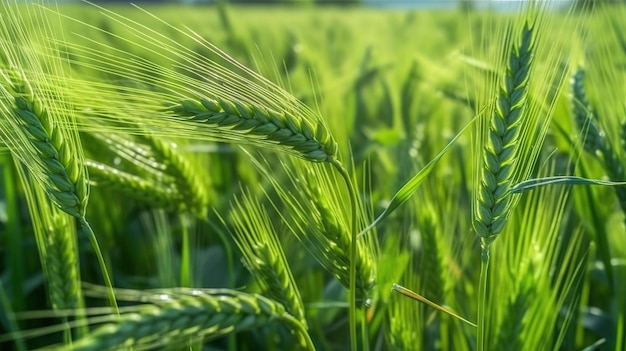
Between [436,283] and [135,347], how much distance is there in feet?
1.77

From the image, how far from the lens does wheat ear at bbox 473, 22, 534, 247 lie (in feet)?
1.93

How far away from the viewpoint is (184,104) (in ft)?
1.88

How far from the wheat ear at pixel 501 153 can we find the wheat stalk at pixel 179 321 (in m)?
0.19

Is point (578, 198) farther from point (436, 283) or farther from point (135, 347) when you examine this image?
point (135, 347)

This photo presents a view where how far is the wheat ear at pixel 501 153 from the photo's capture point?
589 millimetres

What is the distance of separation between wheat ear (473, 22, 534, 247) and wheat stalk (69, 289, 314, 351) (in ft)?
0.62

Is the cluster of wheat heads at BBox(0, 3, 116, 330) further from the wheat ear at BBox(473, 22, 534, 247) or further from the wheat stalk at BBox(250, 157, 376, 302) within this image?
the wheat ear at BBox(473, 22, 534, 247)

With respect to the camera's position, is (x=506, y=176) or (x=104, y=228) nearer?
(x=506, y=176)

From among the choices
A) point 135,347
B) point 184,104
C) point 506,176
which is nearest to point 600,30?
point 506,176

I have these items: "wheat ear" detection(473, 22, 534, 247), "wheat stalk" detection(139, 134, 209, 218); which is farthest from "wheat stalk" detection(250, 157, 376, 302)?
"wheat stalk" detection(139, 134, 209, 218)

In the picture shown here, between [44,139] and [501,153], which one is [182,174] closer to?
[44,139]

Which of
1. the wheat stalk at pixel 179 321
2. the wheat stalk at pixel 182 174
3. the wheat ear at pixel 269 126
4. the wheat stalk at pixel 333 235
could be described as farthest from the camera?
the wheat stalk at pixel 182 174

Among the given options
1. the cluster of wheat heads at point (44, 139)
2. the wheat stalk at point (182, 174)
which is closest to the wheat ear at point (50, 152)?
the cluster of wheat heads at point (44, 139)

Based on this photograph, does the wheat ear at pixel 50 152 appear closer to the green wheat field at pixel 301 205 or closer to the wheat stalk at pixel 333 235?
the green wheat field at pixel 301 205
